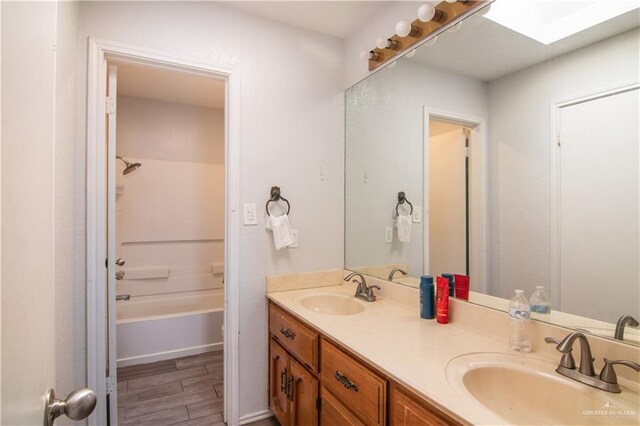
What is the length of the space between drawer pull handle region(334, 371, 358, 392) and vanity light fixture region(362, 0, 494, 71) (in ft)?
5.18

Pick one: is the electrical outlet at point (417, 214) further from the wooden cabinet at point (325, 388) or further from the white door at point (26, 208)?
the white door at point (26, 208)

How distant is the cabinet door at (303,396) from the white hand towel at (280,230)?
653mm

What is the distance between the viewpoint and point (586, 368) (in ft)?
2.93

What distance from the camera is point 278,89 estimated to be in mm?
1987

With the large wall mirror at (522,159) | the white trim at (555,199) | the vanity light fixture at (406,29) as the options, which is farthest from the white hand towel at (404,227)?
the vanity light fixture at (406,29)

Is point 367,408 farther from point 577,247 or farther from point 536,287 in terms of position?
point 577,247

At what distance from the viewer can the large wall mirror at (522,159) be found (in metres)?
0.97

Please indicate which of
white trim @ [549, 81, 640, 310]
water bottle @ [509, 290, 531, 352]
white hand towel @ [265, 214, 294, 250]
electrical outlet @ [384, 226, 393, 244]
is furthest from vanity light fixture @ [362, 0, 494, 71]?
water bottle @ [509, 290, 531, 352]

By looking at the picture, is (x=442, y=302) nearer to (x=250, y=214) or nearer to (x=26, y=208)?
(x=250, y=214)

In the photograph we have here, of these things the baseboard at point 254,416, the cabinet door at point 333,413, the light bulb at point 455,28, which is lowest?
the baseboard at point 254,416

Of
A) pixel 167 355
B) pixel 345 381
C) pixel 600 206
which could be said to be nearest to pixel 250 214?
pixel 345 381

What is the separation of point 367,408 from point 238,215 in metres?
1.21

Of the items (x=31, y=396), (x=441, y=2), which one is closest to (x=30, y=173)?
(x=31, y=396)

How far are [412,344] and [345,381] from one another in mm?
287
